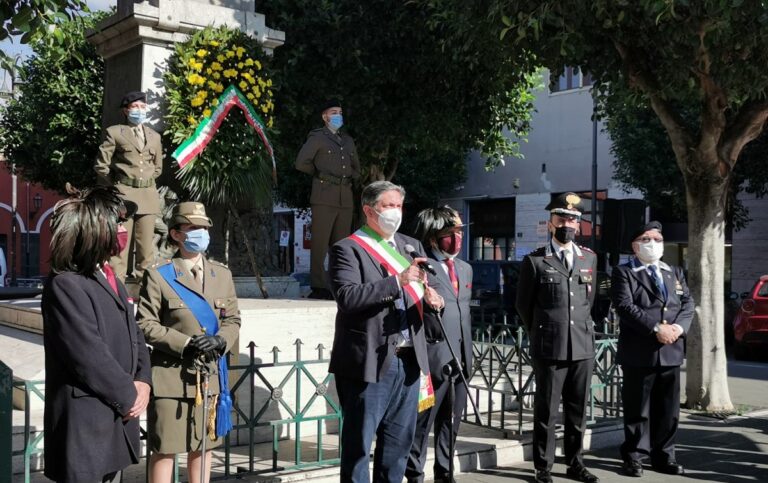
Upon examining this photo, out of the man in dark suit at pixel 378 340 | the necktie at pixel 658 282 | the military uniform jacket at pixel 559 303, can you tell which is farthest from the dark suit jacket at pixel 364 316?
the necktie at pixel 658 282

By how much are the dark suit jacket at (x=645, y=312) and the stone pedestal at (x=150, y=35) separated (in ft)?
14.2

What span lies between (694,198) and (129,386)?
7.48m

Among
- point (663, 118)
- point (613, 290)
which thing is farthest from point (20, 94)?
point (613, 290)

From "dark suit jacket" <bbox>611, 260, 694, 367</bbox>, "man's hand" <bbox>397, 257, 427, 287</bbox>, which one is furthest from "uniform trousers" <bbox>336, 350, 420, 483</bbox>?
"dark suit jacket" <bbox>611, 260, 694, 367</bbox>

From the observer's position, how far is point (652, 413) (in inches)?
255

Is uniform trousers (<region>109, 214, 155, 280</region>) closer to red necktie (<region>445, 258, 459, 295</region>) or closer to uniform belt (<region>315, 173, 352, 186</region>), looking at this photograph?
uniform belt (<region>315, 173, 352, 186</region>)

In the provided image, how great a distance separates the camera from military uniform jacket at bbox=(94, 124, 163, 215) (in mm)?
6789

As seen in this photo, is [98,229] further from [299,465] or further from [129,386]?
[299,465]

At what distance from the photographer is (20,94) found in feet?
79.7

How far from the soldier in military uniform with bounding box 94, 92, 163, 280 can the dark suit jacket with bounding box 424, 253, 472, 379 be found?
2.70m

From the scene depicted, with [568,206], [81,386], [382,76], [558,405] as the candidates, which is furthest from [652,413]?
[382,76]

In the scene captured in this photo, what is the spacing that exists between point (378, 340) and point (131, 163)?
3.51 metres

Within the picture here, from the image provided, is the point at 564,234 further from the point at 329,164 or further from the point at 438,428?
the point at 329,164

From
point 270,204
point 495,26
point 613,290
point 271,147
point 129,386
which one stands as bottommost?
point 129,386
